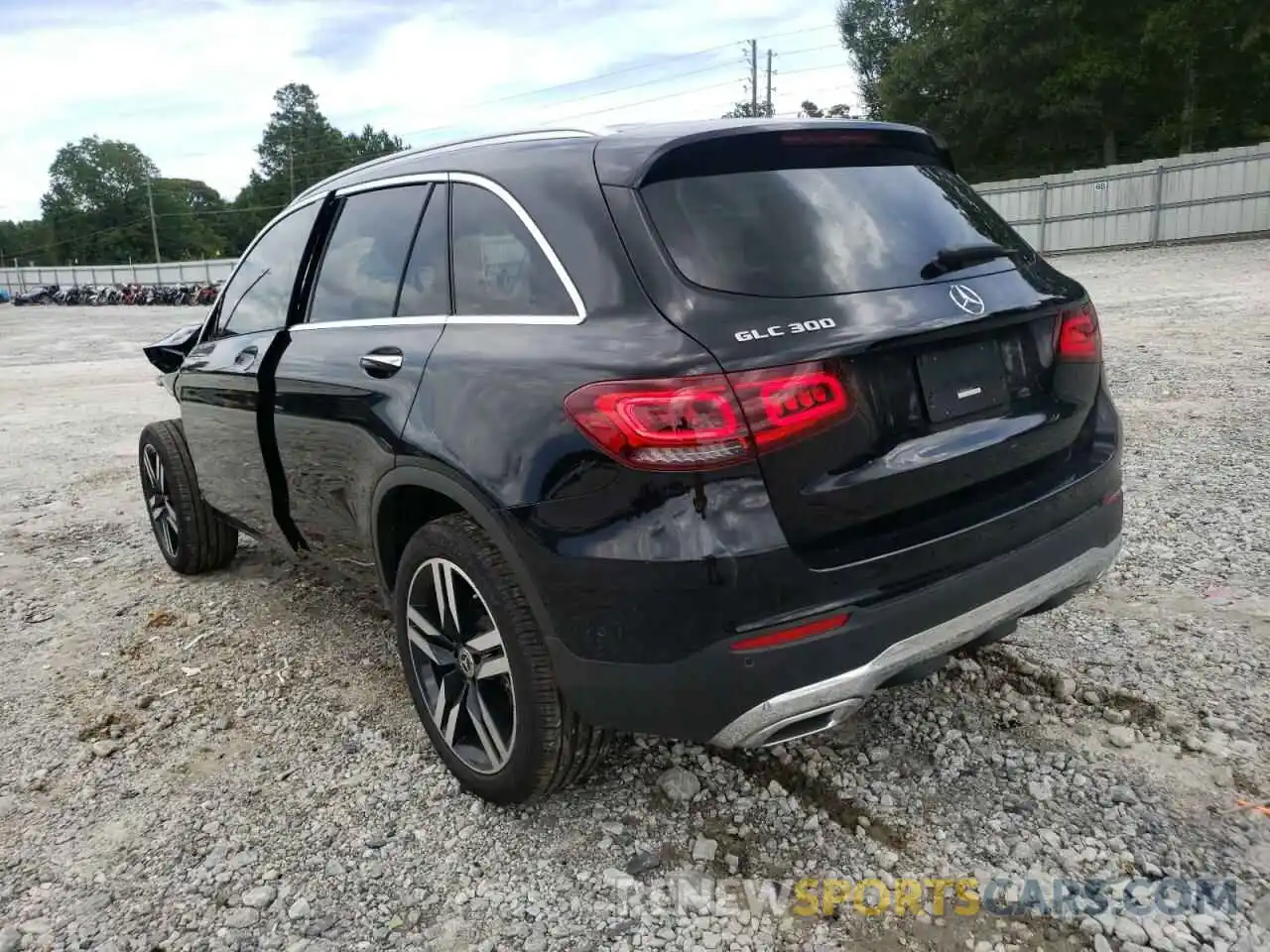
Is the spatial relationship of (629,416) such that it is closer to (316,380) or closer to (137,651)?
(316,380)

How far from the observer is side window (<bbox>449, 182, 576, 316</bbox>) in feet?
8.21

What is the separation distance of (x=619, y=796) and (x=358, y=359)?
154 cm

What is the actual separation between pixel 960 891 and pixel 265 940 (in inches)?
65.8

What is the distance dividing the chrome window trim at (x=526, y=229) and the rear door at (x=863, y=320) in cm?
20

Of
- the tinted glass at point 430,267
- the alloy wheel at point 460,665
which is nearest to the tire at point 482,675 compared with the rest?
the alloy wheel at point 460,665

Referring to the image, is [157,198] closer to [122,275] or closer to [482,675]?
[122,275]

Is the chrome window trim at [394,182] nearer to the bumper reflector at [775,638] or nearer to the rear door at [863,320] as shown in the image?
the rear door at [863,320]

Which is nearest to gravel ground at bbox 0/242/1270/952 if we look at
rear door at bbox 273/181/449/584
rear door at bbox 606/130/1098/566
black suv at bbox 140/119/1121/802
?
black suv at bbox 140/119/1121/802

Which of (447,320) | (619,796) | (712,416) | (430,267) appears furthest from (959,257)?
(619,796)

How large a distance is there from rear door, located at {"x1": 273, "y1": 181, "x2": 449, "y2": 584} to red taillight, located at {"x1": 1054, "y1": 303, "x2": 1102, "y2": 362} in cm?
174

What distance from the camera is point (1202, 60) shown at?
36719 millimetres

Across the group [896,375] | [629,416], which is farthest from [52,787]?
[896,375]

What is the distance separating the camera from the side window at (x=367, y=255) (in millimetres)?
3117

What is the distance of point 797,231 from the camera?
94.1 inches
